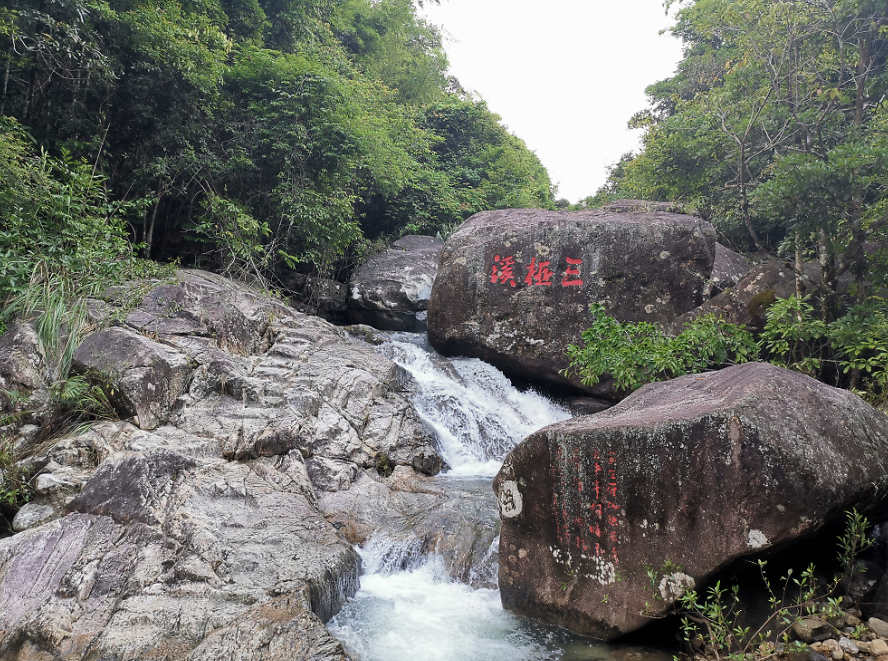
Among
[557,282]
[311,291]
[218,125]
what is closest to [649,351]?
[557,282]

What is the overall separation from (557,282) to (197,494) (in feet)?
23.7

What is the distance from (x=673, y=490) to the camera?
3.72 metres

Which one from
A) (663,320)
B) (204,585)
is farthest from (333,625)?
(663,320)

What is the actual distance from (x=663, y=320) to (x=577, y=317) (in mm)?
1530

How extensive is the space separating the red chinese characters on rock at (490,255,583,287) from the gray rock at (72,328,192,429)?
19.6ft

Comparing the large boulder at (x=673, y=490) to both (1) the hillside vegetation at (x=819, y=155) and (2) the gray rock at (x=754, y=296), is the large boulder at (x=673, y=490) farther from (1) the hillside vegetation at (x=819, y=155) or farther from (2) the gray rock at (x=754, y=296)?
(2) the gray rock at (x=754, y=296)

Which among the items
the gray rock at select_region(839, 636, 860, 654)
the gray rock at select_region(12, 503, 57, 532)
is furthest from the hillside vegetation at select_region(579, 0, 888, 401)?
the gray rock at select_region(12, 503, 57, 532)

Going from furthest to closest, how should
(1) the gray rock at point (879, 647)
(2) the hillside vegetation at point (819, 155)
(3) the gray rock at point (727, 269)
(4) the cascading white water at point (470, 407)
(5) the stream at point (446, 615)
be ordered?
1. (3) the gray rock at point (727, 269)
2. (4) the cascading white water at point (470, 407)
3. (2) the hillside vegetation at point (819, 155)
4. (5) the stream at point (446, 615)
5. (1) the gray rock at point (879, 647)

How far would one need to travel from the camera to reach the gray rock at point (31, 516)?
14.7ft

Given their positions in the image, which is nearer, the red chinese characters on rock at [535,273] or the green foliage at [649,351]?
the green foliage at [649,351]

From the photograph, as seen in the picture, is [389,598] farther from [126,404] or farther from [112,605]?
[126,404]

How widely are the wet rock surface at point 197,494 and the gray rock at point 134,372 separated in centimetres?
2

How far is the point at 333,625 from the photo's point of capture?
4.32m

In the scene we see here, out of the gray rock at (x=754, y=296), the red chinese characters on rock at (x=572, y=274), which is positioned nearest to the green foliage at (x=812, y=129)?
the gray rock at (x=754, y=296)
